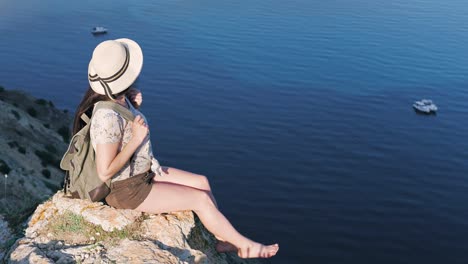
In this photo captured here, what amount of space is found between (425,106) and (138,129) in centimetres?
6140

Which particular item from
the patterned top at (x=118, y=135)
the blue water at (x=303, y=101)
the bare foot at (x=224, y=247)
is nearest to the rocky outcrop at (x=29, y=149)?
the blue water at (x=303, y=101)

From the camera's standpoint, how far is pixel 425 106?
64250mm

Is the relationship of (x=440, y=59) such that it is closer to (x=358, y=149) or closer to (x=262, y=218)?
(x=358, y=149)

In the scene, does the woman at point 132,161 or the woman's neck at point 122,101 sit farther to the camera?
the woman's neck at point 122,101

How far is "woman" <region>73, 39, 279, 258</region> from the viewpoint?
7500 millimetres

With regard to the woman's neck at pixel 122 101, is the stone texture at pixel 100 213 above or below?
below

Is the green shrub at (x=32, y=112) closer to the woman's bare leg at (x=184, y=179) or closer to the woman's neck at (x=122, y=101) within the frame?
the woman's bare leg at (x=184, y=179)

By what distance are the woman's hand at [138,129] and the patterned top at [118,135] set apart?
0.10 metres

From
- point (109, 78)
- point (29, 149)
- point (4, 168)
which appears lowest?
point (29, 149)

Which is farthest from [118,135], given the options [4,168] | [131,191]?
[4,168]

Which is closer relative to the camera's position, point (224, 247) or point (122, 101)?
point (122, 101)

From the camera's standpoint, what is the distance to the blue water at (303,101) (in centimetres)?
4631

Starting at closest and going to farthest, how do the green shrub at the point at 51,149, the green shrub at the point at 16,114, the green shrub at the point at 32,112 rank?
the green shrub at the point at 51,149 → the green shrub at the point at 16,114 → the green shrub at the point at 32,112

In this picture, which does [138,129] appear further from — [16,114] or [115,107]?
[16,114]
